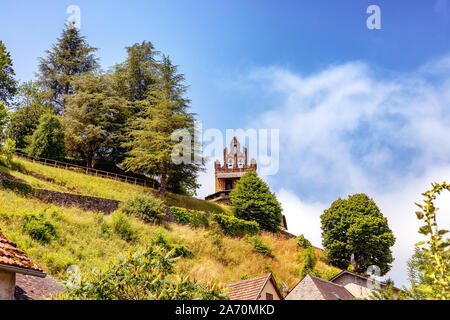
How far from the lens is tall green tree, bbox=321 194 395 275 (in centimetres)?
3919

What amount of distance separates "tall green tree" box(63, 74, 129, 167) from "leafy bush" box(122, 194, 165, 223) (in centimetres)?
1303

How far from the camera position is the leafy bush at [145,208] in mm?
29938

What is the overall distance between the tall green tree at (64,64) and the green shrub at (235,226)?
2891cm

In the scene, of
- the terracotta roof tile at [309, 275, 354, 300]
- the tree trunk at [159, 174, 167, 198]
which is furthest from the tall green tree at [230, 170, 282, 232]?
the terracotta roof tile at [309, 275, 354, 300]

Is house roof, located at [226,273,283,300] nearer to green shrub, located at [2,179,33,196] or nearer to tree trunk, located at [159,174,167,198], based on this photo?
green shrub, located at [2,179,33,196]

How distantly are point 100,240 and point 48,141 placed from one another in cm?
1969

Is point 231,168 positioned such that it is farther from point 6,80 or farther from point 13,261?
point 13,261

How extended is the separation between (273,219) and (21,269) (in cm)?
3369

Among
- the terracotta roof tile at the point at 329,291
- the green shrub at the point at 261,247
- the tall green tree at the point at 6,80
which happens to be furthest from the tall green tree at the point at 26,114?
the terracotta roof tile at the point at 329,291
